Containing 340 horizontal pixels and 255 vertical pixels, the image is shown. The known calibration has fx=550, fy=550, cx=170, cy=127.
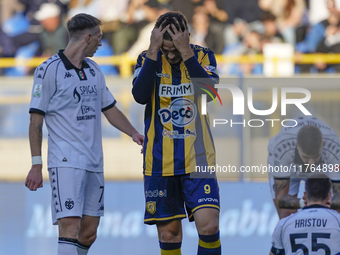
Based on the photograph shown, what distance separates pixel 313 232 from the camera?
2861mm

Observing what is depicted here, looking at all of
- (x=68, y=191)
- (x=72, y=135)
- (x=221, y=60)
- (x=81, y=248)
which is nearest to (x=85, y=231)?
(x=81, y=248)

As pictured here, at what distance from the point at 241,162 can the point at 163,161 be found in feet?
11.7

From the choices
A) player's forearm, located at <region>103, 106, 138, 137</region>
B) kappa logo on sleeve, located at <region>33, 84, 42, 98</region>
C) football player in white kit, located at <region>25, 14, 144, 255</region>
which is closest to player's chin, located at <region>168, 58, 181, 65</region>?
football player in white kit, located at <region>25, 14, 144, 255</region>

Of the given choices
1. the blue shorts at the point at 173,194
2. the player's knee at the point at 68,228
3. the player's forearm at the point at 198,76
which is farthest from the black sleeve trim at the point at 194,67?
the player's knee at the point at 68,228

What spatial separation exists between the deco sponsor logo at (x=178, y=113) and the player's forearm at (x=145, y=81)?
6.2 inches

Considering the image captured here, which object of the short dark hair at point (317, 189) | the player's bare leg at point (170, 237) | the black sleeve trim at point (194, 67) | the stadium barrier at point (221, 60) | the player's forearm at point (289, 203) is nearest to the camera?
the short dark hair at point (317, 189)

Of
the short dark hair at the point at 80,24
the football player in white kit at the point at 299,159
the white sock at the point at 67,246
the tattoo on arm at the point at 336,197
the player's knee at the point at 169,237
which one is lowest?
the white sock at the point at 67,246

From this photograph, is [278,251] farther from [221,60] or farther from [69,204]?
[221,60]

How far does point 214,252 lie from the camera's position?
3.37 meters

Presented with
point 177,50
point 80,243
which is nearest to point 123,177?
point 80,243

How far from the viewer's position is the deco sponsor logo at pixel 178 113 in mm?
3484

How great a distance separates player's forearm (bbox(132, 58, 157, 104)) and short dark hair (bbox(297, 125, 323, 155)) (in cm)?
105

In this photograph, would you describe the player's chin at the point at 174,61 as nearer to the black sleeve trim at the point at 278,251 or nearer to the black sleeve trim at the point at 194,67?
the black sleeve trim at the point at 194,67

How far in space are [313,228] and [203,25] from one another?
6486mm
